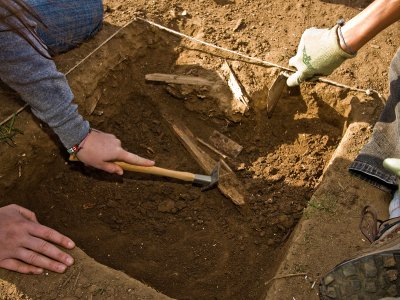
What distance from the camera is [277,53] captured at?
9.89 feet

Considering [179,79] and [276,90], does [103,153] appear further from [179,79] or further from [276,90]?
[276,90]

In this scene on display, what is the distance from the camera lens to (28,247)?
211 cm

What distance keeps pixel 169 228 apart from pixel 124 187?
1.26ft

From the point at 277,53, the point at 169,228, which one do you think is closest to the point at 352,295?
the point at 169,228

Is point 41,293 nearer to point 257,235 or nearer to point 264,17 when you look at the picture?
point 257,235

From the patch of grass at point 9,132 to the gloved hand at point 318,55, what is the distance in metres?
1.60

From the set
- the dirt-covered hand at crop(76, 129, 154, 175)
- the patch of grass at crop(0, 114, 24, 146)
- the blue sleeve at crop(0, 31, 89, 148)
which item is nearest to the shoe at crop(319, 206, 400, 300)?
the dirt-covered hand at crop(76, 129, 154, 175)

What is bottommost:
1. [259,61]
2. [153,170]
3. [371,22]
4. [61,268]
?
[61,268]

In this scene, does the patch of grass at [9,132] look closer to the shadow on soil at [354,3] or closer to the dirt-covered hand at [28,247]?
the dirt-covered hand at [28,247]

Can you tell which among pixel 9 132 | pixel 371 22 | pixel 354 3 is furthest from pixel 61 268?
pixel 354 3

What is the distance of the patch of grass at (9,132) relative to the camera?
246 cm

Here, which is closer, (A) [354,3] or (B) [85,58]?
(B) [85,58]

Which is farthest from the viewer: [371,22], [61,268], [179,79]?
[179,79]

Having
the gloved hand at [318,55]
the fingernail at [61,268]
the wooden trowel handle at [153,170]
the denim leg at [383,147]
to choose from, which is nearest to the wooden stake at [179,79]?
the gloved hand at [318,55]
